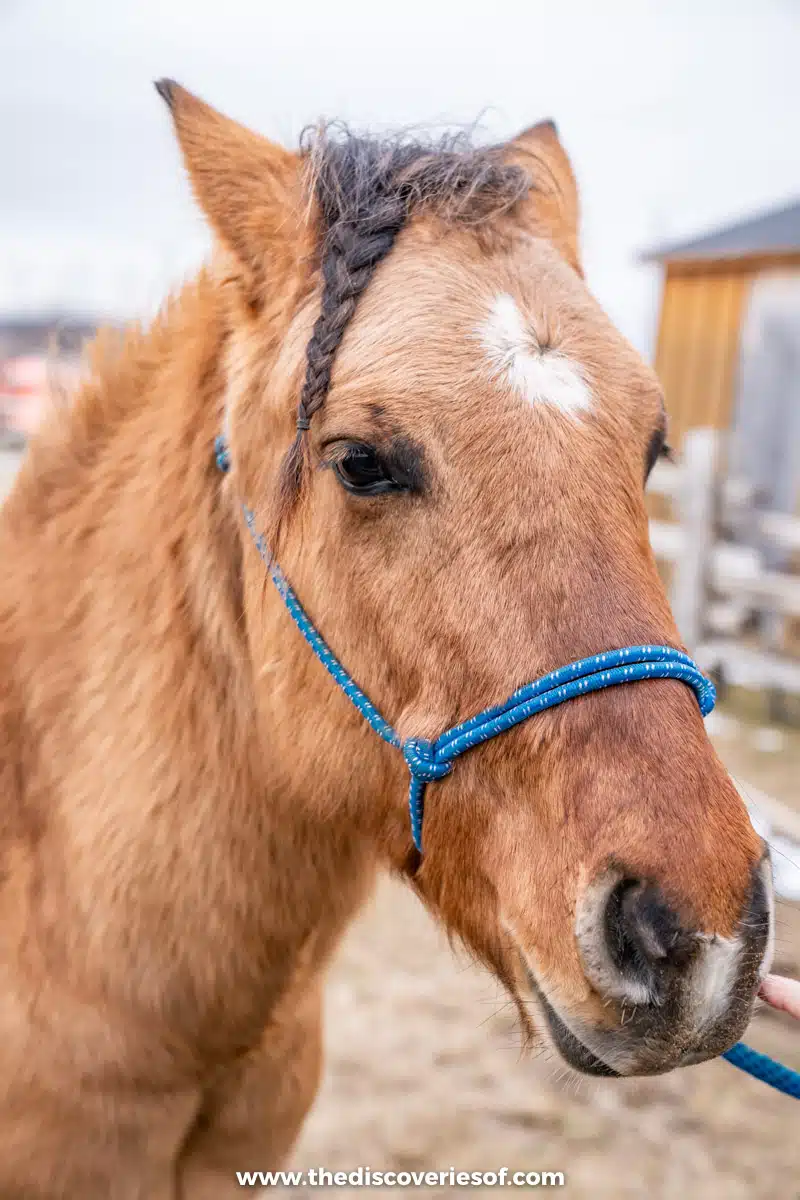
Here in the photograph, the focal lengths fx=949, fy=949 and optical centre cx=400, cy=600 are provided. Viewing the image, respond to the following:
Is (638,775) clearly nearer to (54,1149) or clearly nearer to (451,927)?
(451,927)

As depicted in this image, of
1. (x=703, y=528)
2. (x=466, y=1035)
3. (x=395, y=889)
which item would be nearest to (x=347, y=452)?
(x=466, y=1035)

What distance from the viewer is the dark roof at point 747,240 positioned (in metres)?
10.2

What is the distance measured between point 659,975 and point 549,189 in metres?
1.66

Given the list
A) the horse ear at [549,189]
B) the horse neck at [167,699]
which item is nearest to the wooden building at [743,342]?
the horse ear at [549,189]

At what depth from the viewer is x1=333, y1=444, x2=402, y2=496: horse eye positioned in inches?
63.9

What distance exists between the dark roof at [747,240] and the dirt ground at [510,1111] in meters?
8.25

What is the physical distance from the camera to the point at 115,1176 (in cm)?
202

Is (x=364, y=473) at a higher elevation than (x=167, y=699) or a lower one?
higher

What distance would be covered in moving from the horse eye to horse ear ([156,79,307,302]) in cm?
49

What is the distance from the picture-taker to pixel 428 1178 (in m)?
3.21

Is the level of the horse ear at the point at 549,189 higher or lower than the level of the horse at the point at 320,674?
→ higher

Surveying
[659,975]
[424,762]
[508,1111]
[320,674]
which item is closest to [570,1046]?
[659,975]

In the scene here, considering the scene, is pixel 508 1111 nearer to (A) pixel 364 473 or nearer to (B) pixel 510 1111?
(B) pixel 510 1111

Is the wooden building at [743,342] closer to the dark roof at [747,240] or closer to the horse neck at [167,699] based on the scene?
the dark roof at [747,240]
